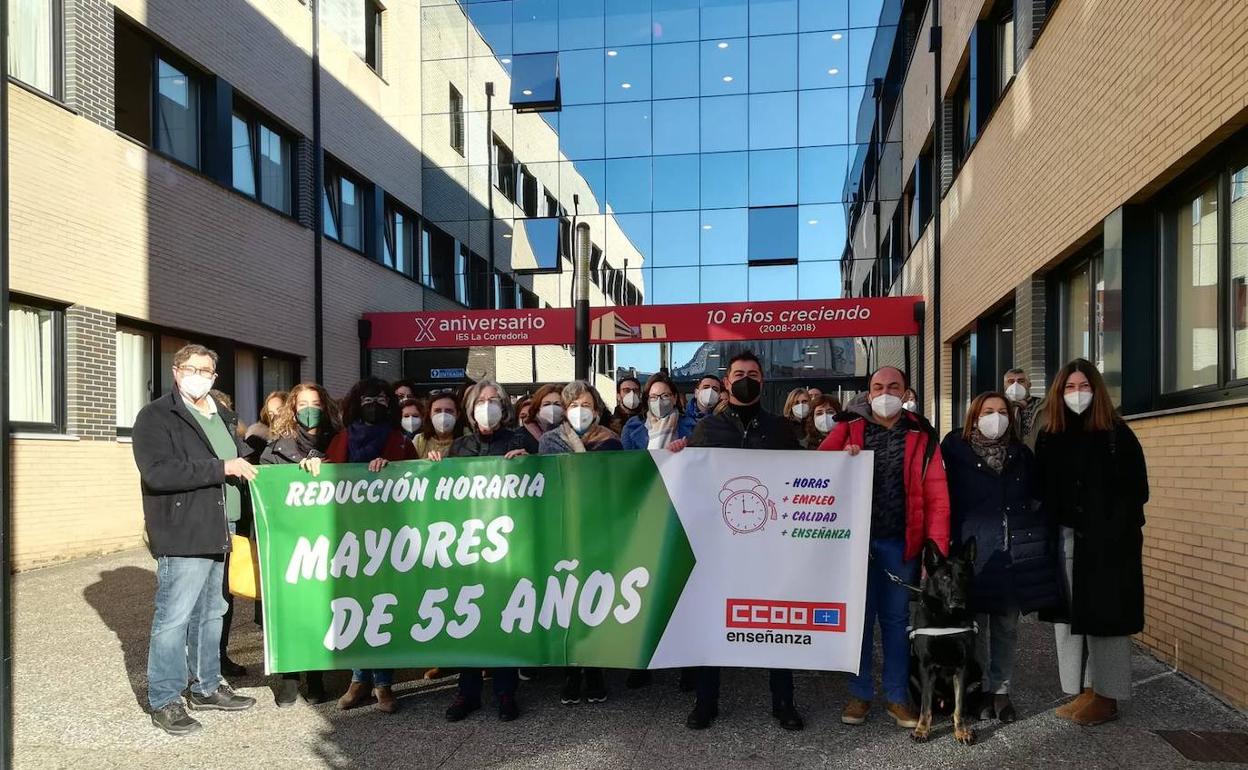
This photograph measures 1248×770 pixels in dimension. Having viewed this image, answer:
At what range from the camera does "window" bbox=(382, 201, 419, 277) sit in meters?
22.1

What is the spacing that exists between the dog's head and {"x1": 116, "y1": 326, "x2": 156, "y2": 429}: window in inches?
433

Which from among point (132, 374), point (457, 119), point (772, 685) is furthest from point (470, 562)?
point (457, 119)

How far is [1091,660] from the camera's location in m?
4.96

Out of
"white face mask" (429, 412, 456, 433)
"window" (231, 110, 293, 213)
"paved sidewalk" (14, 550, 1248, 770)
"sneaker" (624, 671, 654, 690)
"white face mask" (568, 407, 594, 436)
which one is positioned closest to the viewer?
"paved sidewalk" (14, 550, 1248, 770)

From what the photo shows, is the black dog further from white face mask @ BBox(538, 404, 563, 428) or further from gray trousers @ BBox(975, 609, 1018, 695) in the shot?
white face mask @ BBox(538, 404, 563, 428)

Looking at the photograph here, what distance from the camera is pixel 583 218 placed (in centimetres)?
2355

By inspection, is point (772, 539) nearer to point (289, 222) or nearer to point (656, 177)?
point (289, 222)

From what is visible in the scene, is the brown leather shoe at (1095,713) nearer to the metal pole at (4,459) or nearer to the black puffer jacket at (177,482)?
the black puffer jacket at (177,482)

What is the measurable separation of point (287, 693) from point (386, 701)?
2.62 feet

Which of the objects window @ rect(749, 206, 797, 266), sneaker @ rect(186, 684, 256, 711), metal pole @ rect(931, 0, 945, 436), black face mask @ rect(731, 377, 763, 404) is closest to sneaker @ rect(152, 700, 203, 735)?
sneaker @ rect(186, 684, 256, 711)

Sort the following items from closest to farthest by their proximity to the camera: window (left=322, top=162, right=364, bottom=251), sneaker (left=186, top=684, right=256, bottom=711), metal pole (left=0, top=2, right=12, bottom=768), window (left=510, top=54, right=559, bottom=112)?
metal pole (left=0, top=2, right=12, bottom=768)
sneaker (left=186, top=684, right=256, bottom=711)
window (left=322, top=162, right=364, bottom=251)
window (left=510, top=54, right=559, bottom=112)

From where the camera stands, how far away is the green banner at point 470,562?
16.5 ft

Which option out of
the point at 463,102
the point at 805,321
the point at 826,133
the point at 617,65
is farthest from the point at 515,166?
the point at 805,321

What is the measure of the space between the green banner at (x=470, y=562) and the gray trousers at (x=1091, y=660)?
213 cm
